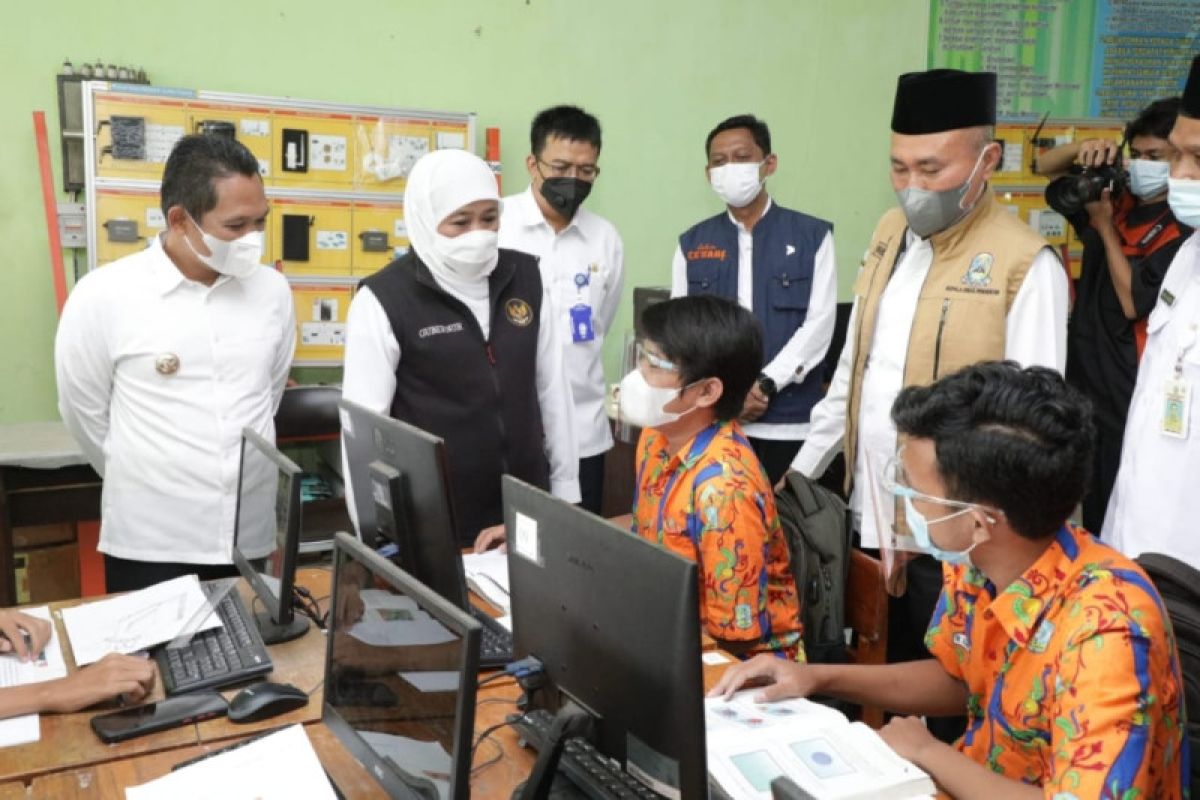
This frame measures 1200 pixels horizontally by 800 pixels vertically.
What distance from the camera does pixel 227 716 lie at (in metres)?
1.54

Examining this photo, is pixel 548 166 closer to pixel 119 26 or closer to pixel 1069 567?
pixel 119 26

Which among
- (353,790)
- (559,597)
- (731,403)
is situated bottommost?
(353,790)

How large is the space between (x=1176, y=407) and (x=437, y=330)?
1484mm

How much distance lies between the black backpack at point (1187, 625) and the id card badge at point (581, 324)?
1919 millimetres

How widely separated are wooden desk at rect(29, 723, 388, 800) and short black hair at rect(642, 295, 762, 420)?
94 centimetres

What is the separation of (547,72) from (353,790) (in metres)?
3.35

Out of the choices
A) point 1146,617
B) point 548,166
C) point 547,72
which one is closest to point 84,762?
point 1146,617

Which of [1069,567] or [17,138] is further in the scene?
[17,138]

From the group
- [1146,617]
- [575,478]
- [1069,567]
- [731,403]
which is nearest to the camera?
[1146,617]

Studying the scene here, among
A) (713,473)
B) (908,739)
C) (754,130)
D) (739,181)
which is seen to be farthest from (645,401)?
(754,130)

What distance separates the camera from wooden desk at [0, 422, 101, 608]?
3.12 m

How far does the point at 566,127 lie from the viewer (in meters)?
3.04

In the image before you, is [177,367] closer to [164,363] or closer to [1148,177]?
[164,363]

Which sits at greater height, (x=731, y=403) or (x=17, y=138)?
(x=17, y=138)
